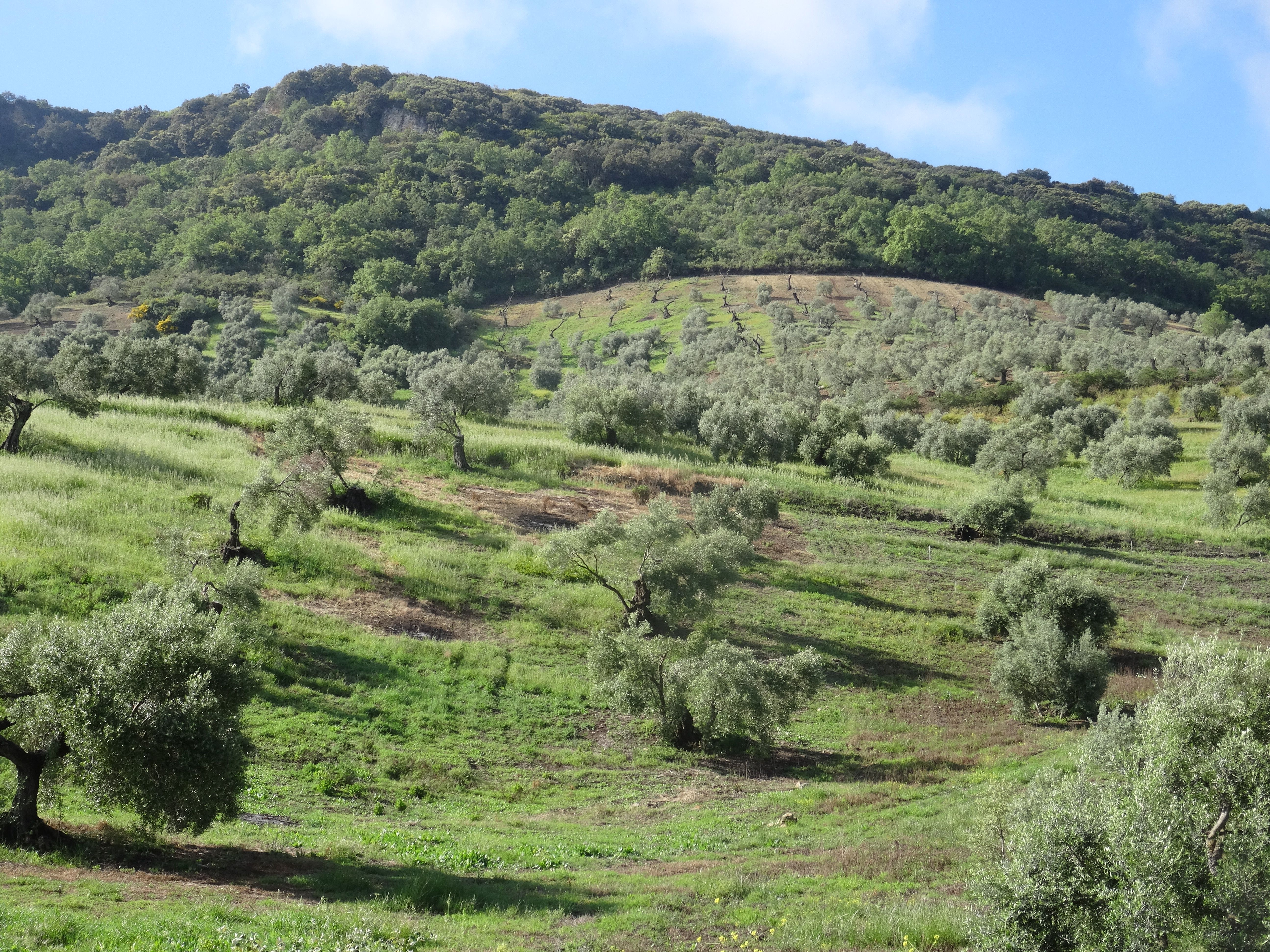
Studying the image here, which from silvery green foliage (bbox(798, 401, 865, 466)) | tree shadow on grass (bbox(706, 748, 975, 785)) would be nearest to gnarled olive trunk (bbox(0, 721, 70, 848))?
tree shadow on grass (bbox(706, 748, 975, 785))

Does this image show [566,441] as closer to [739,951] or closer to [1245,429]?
[739,951]

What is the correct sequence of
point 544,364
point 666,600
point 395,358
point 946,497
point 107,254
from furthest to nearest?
1. point 107,254
2. point 544,364
3. point 395,358
4. point 946,497
5. point 666,600

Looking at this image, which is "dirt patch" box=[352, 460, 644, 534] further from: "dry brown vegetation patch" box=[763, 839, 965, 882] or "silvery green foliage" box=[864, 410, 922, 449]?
"silvery green foliage" box=[864, 410, 922, 449]

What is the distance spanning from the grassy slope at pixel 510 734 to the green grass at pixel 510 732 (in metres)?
0.09

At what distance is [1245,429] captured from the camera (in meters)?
63.5

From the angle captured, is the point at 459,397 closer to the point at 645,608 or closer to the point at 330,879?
the point at 645,608

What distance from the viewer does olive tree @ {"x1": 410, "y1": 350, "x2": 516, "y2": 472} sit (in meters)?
46.8

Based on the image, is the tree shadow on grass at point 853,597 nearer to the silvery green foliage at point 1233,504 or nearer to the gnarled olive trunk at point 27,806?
the silvery green foliage at point 1233,504

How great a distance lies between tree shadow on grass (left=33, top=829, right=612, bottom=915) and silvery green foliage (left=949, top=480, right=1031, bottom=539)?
38.2 m

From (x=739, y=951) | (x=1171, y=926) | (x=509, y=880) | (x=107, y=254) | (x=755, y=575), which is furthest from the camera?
(x=107, y=254)

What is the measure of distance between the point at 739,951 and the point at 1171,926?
19.1ft

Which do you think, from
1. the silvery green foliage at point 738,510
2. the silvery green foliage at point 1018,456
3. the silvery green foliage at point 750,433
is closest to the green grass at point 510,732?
the silvery green foliage at point 738,510

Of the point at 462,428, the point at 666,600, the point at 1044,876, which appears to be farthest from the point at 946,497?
the point at 1044,876

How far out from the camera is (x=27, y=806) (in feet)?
40.7
